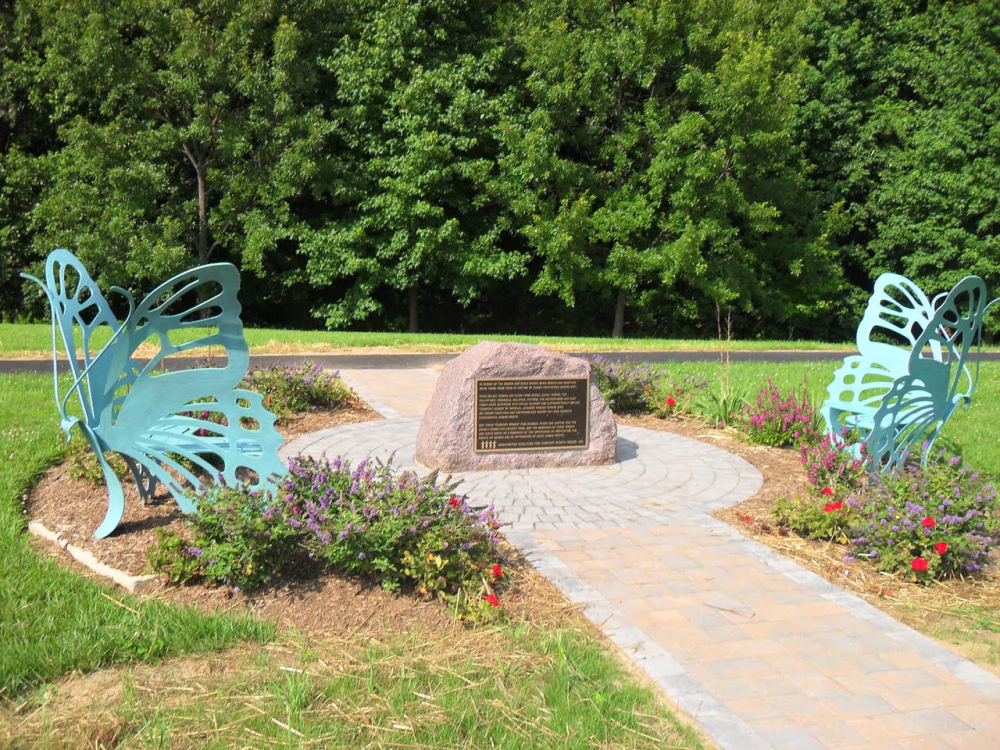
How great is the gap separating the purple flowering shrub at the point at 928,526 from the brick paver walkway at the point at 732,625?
1.77 ft

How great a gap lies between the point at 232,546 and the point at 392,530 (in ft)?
2.71

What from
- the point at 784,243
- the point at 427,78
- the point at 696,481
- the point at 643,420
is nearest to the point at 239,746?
the point at 696,481

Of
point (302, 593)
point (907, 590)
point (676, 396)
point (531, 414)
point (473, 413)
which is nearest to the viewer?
point (302, 593)

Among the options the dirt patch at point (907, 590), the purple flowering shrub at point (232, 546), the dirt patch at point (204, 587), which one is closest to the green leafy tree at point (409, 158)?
the dirt patch at point (204, 587)

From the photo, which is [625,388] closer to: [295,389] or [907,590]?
[295,389]

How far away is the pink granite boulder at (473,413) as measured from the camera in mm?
7352

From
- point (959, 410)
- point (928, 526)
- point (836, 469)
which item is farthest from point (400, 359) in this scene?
point (928, 526)

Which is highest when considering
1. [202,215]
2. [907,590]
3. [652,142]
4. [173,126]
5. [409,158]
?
[173,126]

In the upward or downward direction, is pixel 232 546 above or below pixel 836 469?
above

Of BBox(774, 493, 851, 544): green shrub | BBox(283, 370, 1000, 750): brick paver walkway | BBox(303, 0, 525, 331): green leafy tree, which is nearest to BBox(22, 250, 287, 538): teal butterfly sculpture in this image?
BBox(283, 370, 1000, 750): brick paver walkway

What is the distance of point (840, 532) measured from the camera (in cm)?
554

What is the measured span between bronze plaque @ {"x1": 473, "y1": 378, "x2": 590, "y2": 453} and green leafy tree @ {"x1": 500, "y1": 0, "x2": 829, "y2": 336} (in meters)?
16.5

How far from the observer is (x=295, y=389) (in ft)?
31.9

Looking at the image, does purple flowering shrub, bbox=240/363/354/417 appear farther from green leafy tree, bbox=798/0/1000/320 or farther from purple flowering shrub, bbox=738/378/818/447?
green leafy tree, bbox=798/0/1000/320
